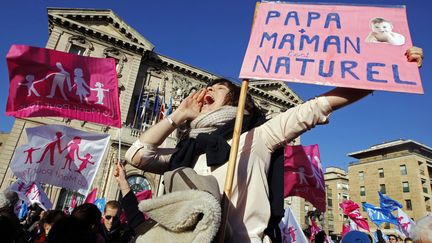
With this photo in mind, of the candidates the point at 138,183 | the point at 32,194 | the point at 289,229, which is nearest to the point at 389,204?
the point at 289,229

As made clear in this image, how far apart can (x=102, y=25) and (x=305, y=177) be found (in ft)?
59.2

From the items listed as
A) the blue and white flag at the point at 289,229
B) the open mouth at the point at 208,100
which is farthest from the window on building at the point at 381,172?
the open mouth at the point at 208,100

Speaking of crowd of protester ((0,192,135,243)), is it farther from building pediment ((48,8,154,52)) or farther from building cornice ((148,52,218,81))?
building cornice ((148,52,218,81))

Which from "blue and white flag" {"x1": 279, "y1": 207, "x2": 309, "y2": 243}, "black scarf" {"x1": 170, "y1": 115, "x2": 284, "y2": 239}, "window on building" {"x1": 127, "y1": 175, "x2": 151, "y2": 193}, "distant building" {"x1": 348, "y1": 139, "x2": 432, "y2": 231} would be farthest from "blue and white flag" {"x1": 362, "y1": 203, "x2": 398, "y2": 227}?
"distant building" {"x1": 348, "y1": 139, "x2": 432, "y2": 231}

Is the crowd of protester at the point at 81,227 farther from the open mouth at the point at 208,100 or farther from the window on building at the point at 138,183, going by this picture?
the window on building at the point at 138,183

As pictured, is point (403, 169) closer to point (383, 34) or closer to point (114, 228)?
point (114, 228)

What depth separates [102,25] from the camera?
68.0ft

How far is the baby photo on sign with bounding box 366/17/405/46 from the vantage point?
6.38ft

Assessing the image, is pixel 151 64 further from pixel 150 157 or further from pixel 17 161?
pixel 150 157

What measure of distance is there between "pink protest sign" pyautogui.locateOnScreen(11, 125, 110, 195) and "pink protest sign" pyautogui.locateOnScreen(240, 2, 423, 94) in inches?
202

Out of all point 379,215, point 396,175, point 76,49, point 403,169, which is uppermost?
point 403,169

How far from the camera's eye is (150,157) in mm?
2180

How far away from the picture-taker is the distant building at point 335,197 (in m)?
52.3

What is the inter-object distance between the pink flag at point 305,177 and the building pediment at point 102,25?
15430 millimetres
